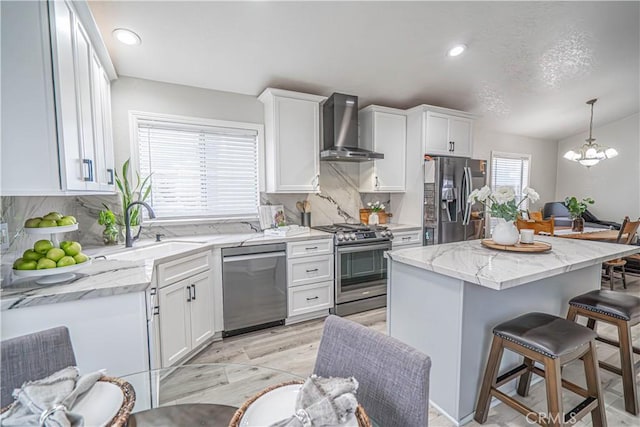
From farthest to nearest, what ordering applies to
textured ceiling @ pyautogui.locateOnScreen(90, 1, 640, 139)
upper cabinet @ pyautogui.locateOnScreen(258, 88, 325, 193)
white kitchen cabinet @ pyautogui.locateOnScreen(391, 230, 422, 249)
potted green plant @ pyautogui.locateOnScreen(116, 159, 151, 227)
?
white kitchen cabinet @ pyautogui.locateOnScreen(391, 230, 422, 249) → upper cabinet @ pyautogui.locateOnScreen(258, 88, 325, 193) → potted green plant @ pyautogui.locateOnScreen(116, 159, 151, 227) → textured ceiling @ pyautogui.locateOnScreen(90, 1, 640, 139)

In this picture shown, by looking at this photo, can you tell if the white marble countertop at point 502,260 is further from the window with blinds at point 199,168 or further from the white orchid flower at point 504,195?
the window with blinds at point 199,168

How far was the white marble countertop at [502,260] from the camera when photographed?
149cm

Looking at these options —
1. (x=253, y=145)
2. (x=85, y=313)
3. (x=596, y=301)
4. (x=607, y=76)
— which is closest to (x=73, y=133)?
(x=85, y=313)

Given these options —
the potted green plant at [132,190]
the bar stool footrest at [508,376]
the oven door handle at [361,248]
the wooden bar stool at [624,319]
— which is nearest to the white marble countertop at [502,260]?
the wooden bar stool at [624,319]

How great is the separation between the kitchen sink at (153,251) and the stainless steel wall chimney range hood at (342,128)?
174 centimetres

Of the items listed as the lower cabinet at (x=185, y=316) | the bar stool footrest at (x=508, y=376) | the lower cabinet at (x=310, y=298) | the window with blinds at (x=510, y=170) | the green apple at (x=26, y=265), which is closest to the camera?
the green apple at (x=26, y=265)

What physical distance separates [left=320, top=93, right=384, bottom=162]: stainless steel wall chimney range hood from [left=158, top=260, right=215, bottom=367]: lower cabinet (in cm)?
190

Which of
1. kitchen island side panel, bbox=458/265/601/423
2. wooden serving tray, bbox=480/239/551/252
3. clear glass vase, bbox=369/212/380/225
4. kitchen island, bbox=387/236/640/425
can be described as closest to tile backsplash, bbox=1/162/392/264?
clear glass vase, bbox=369/212/380/225

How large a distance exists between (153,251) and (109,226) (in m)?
0.51

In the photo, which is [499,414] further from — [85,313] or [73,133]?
[73,133]

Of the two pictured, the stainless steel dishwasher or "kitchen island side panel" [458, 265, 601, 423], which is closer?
"kitchen island side panel" [458, 265, 601, 423]

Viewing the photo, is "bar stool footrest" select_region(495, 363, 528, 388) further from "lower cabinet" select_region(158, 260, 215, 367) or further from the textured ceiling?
the textured ceiling

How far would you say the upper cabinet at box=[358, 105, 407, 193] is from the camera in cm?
371

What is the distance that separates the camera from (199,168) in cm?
310
